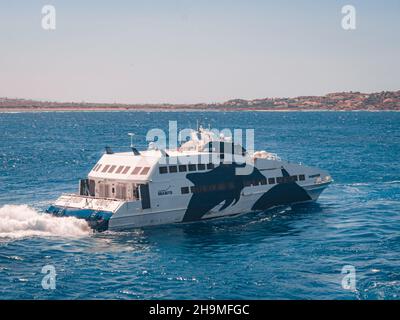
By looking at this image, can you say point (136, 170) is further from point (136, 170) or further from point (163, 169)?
point (163, 169)

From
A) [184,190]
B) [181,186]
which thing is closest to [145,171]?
[181,186]

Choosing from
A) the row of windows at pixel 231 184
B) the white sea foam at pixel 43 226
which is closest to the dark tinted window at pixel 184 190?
the row of windows at pixel 231 184

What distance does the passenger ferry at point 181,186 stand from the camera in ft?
133

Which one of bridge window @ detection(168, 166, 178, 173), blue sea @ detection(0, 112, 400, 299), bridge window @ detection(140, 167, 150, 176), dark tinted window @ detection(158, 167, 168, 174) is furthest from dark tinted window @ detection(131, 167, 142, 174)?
blue sea @ detection(0, 112, 400, 299)

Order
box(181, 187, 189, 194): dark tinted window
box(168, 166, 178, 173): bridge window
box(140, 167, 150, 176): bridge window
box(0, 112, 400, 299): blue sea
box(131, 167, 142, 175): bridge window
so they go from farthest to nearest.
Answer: box(181, 187, 189, 194): dark tinted window, box(168, 166, 178, 173): bridge window, box(131, 167, 142, 175): bridge window, box(140, 167, 150, 176): bridge window, box(0, 112, 400, 299): blue sea

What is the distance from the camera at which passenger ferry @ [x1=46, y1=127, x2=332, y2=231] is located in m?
40.7

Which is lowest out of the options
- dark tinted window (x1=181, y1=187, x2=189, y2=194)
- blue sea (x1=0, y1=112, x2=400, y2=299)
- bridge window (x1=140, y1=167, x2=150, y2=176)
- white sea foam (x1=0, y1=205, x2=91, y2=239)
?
blue sea (x1=0, y1=112, x2=400, y2=299)

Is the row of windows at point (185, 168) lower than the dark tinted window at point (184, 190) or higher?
higher

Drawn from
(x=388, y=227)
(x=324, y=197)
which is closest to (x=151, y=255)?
(x=388, y=227)

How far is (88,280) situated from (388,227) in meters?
20.5

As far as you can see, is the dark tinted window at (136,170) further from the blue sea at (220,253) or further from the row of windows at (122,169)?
the blue sea at (220,253)

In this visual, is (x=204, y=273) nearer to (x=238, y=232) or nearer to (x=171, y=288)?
(x=171, y=288)

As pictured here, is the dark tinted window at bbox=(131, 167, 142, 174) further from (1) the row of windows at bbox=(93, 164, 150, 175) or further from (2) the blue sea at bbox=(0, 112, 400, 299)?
(2) the blue sea at bbox=(0, 112, 400, 299)

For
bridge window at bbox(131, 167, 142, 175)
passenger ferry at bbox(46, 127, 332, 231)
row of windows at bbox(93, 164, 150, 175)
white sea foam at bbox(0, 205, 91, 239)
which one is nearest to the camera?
white sea foam at bbox(0, 205, 91, 239)
